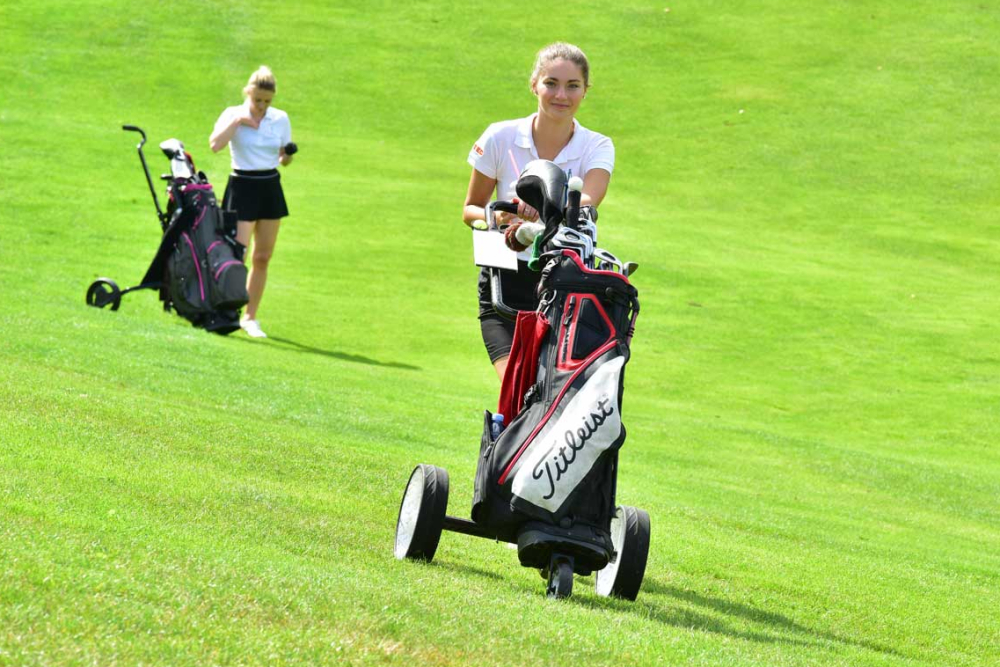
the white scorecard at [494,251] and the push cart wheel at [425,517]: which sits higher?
the white scorecard at [494,251]

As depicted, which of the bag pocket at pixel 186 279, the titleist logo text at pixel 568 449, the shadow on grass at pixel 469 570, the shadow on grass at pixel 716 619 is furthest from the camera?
the bag pocket at pixel 186 279

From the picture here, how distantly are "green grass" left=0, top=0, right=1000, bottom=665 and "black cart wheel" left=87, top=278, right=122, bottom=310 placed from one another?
52 centimetres

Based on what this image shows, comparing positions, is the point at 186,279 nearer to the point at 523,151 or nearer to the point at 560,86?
the point at 523,151

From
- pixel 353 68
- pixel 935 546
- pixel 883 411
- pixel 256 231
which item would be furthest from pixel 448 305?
pixel 353 68

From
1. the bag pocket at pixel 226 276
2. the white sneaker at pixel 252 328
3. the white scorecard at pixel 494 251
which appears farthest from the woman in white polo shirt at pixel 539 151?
the white sneaker at pixel 252 328

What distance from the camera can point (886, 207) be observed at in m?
29.9

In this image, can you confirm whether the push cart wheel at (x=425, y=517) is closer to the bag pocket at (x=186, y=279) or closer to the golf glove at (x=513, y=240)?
the golf glove at (x=513, y=240)

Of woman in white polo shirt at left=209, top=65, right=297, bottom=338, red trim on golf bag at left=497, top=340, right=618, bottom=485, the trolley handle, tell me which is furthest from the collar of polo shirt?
woman in white polo shirt at left=209, top=65, right=297, bottom=338

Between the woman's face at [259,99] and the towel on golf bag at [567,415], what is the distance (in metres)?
9.34

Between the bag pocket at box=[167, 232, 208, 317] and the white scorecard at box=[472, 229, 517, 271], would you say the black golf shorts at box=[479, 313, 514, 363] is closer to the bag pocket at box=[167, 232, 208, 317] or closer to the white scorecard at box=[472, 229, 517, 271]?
the white scorecard at box=[472, 229, 517, 271]

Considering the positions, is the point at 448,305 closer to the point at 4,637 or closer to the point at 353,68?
the point at 4,637

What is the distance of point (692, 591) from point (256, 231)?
30.8ft

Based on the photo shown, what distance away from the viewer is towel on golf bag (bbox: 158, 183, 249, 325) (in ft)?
44.4

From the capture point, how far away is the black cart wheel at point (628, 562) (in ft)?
18.5
